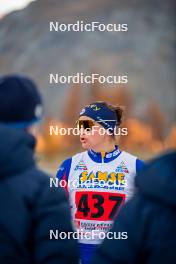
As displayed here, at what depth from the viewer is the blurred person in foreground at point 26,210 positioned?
1811 mm

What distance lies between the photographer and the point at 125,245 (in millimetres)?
1594

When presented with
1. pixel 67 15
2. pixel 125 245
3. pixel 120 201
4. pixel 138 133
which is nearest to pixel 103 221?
pixel 120 201

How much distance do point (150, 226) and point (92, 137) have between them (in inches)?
73.4

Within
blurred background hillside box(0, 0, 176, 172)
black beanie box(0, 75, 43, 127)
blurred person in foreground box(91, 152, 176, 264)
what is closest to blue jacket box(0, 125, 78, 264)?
black beanie box(0, 75, 43, 127)

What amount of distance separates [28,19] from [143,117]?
547 centimetres

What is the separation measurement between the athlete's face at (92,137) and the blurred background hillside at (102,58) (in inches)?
522

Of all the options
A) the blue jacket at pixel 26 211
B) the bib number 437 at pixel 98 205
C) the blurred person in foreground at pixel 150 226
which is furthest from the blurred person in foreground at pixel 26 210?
the bib number 437 at pixel 98 205

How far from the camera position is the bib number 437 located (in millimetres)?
3279

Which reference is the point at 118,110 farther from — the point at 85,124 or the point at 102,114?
the point at 85,124

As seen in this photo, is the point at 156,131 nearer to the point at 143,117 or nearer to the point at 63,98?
the point at 143,117

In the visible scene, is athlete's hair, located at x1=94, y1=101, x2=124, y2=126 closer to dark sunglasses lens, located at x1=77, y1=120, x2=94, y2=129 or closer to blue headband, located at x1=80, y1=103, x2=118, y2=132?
blue headband, located at x1=80, y1=103, x2=118, y2=132

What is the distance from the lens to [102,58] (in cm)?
1952

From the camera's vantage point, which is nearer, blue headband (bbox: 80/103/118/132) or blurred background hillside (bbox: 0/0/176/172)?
blue headband (bbox: 80/103/118/132)

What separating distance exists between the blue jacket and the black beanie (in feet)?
0.37
